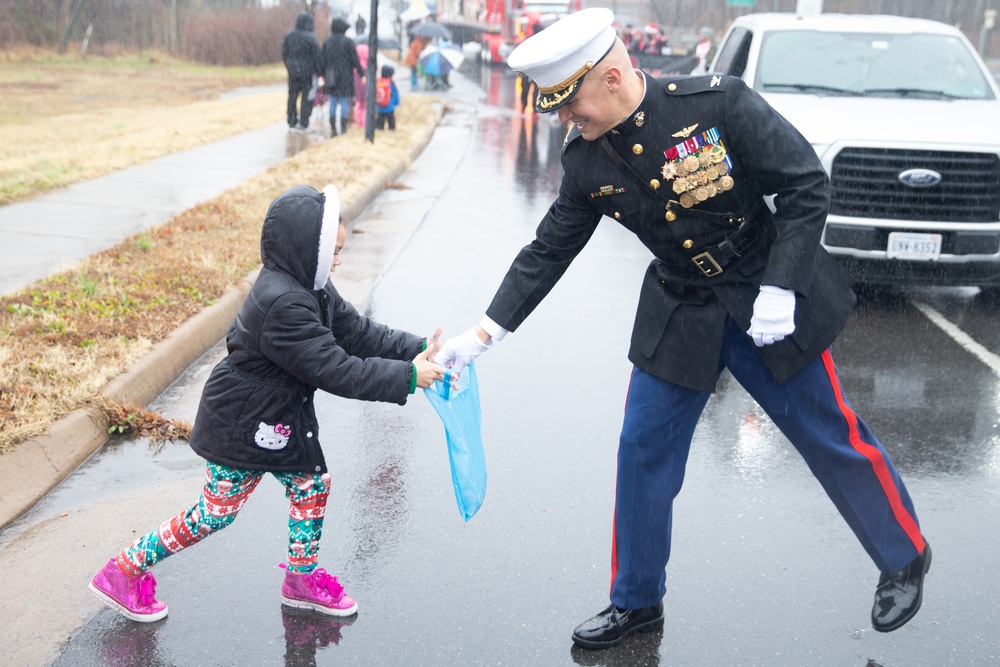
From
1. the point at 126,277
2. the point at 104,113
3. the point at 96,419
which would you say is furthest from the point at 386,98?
the point at 96,419

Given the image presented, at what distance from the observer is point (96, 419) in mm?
4949

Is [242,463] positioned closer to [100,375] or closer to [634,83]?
[634,83]

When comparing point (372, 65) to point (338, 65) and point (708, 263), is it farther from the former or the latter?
point (708, 263)

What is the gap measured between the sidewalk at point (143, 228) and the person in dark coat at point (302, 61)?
23.0 inches

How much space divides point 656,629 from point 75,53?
45.7 meters

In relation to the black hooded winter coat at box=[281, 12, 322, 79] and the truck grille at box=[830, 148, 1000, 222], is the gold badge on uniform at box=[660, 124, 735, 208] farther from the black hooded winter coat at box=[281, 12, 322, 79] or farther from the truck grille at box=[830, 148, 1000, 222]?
the black hooded winter coat at box=[281, 12, 322, 79]

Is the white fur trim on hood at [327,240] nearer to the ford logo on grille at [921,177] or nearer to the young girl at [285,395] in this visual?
the young girl at [285,395]

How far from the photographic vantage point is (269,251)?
3.29m

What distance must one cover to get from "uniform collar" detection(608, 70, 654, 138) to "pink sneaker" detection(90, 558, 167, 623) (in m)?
2.10

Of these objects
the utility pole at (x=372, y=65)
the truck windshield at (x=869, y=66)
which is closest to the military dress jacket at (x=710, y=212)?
the truck windshield at (x=869, y=66)

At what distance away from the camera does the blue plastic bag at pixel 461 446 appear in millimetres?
3521

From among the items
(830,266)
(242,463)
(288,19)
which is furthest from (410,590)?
(288,19)

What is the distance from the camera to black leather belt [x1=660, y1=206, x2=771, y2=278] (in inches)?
124

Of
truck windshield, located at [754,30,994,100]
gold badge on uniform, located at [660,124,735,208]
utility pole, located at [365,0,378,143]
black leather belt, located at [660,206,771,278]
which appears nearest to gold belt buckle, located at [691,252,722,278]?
black leather belt, located at [660,206,771,278]
